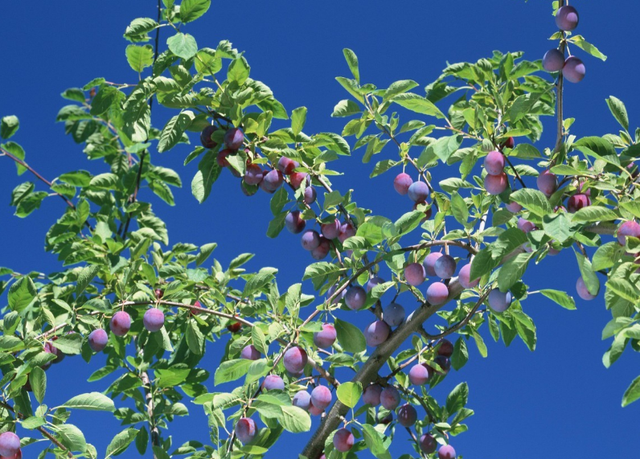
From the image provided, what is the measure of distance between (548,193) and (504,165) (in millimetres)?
135

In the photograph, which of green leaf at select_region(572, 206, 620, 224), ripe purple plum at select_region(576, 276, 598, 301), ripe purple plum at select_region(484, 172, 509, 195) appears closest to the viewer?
green leaf at select_region(572, 206, 620, 224)

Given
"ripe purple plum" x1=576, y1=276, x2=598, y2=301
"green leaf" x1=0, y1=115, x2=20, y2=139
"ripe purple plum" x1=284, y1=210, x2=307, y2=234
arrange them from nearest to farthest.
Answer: "ripe purple plum" x1=576, y1=276, x2=598, y2=301, "ripe purple plum" x1=284, y1=210, x2=307, y2=234, "green leaf" x1=0, y1=115, x2=20, y2=139

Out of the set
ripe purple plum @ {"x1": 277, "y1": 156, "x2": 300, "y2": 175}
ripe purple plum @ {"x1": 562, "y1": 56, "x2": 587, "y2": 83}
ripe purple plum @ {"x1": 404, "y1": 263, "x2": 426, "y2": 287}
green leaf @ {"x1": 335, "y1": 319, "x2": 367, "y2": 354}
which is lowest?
green leaf @ {"x1": 335, "y1": 319, "x2": 367, "y2": 354}

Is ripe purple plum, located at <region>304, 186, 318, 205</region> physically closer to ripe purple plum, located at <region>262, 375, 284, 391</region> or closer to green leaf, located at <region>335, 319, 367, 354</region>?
green leaf, located at <region>335, 319, 367, 354</region>

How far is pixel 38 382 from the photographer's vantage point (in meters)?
1.89

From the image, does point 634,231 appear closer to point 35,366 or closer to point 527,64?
point 527,64

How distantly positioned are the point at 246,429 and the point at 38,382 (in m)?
0.60

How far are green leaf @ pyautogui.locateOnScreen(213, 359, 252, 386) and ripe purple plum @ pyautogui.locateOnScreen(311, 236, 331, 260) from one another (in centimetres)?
54

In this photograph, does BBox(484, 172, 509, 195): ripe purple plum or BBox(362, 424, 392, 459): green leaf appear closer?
BBox(362, 424, 392, 459): green leaf

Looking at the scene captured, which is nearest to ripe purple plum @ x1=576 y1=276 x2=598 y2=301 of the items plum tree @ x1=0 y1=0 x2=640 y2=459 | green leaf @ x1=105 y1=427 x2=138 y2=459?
plum tree @ x1=0 y1=0 x2=640 y2=459

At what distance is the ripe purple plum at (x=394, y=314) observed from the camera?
2064mm

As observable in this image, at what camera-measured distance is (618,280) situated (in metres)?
1.42

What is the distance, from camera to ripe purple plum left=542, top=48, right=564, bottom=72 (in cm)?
184

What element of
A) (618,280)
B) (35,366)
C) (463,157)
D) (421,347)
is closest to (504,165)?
(463,157)
